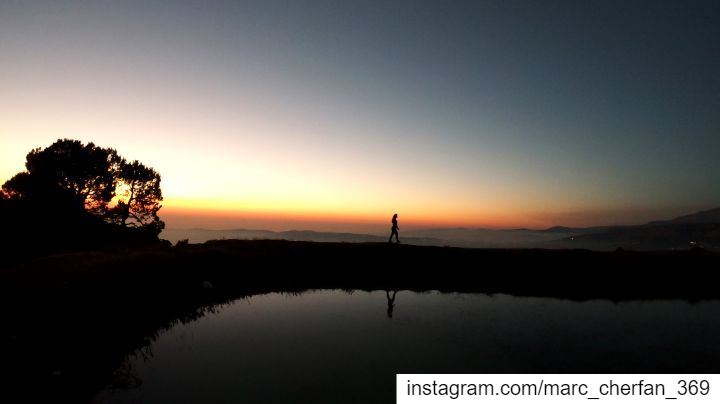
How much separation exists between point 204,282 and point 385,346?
58.1 ft

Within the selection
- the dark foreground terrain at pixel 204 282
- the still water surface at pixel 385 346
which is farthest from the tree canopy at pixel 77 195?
the still water surface at pixel 385 346

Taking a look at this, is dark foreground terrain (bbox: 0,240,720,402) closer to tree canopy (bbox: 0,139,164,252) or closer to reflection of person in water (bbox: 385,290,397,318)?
reflection of person in water (bbox: 385,290,397,318)

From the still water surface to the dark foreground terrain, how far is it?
2219mm

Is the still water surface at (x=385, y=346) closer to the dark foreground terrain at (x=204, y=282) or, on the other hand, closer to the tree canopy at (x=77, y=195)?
the dark foreground terrain at (x=204, y=282)

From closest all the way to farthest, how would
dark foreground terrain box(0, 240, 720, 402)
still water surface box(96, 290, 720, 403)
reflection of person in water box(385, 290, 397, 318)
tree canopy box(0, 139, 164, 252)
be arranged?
1. still water surface box(96, 290, 720, 403)
2. dark foreground terrain box(0, 240, 720, 402)
3. reflection of person in water box(385, 290, 397, 318)
4. tree canopy box(0, 139, 164, 252)

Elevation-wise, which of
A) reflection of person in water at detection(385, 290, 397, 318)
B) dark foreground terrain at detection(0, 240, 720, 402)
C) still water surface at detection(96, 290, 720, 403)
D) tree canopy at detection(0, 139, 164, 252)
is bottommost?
still water surface at detection(96, 290, 720, 403)

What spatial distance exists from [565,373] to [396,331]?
759 cm

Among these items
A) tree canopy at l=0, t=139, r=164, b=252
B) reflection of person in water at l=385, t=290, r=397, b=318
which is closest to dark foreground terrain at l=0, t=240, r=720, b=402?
reflection of person in water at l=385, t=290, r=397, b=318

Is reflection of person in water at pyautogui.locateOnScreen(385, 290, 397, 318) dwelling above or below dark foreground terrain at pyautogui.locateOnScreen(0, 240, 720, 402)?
below

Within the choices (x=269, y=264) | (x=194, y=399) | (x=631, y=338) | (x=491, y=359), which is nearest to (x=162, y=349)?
(x=194, y=399)

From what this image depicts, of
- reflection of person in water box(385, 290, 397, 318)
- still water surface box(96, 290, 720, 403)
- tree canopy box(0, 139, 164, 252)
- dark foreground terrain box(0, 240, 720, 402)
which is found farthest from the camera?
tree canopy box(0, 139, 164, 252)

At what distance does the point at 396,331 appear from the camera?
59.9 feet

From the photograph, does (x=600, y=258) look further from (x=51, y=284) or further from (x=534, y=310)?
(x=51, y=284)

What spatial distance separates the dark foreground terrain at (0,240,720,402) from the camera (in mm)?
13422
